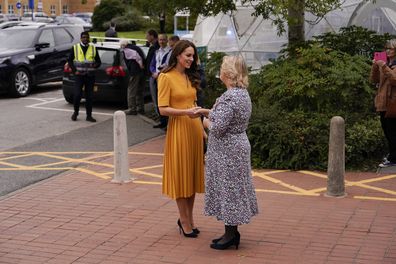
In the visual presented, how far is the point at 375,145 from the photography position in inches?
383

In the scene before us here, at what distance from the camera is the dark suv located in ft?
57.8

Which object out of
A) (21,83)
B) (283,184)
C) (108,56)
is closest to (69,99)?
(108,56)

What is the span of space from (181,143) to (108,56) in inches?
373

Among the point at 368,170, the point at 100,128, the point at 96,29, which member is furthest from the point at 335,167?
A: the point at 96,29

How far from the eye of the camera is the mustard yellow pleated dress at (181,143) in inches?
249

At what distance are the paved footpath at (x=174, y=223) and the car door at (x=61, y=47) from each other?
33.9 feet

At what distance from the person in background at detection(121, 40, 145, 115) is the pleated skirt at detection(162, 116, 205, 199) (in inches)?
317

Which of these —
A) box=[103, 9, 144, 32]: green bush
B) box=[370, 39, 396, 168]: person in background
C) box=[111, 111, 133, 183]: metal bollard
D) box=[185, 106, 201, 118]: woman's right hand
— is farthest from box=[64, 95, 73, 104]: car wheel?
box=[103, 9, 144, 32]: green bush

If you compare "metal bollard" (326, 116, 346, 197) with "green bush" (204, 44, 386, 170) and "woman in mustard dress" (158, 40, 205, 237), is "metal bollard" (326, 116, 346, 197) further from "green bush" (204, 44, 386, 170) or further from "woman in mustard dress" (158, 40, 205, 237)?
"woman in mustard dress" (158, 40, 205, 237)

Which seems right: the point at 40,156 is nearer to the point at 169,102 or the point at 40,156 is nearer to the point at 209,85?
the point at 209,85

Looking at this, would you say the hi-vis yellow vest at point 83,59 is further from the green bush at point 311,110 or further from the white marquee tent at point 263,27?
the white marquee tent at point 263,27

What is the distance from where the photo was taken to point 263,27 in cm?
1758

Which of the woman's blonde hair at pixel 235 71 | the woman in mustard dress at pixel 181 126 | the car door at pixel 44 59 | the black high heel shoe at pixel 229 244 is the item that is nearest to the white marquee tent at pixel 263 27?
the car door at pixel 44 59

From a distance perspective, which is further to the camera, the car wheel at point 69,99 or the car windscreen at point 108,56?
the car wheel at point 69,99
